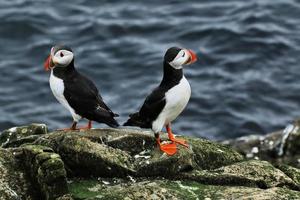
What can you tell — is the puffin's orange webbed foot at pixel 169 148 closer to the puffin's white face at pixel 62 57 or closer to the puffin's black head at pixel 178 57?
the puffin's black head at pixel 178 57

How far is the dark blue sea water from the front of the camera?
57.5ft

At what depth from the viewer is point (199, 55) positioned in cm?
2003

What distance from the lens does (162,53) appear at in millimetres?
20438

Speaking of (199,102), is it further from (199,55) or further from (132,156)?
(132,156)

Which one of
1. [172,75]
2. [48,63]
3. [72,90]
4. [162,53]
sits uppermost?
[48,63]

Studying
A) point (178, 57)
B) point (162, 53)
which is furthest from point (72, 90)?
point (162, 53)

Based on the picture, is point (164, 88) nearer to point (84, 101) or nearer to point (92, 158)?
point (84, 101)

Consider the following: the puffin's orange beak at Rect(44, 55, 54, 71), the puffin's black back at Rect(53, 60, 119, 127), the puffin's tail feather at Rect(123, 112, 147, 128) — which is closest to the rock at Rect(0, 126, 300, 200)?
the puffin's tail feather at Rect(123, 112, 147, 128)

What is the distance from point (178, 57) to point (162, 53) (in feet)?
38.9

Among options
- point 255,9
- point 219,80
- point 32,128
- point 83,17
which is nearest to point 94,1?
point 83,17

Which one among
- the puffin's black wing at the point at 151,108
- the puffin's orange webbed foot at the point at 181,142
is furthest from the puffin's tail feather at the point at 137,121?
the puffin's orange webbed foot at the point at 181,142

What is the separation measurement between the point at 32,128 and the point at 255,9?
14716 millimetres

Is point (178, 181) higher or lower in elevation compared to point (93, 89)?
lower

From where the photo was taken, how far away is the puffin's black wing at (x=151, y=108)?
867cm
